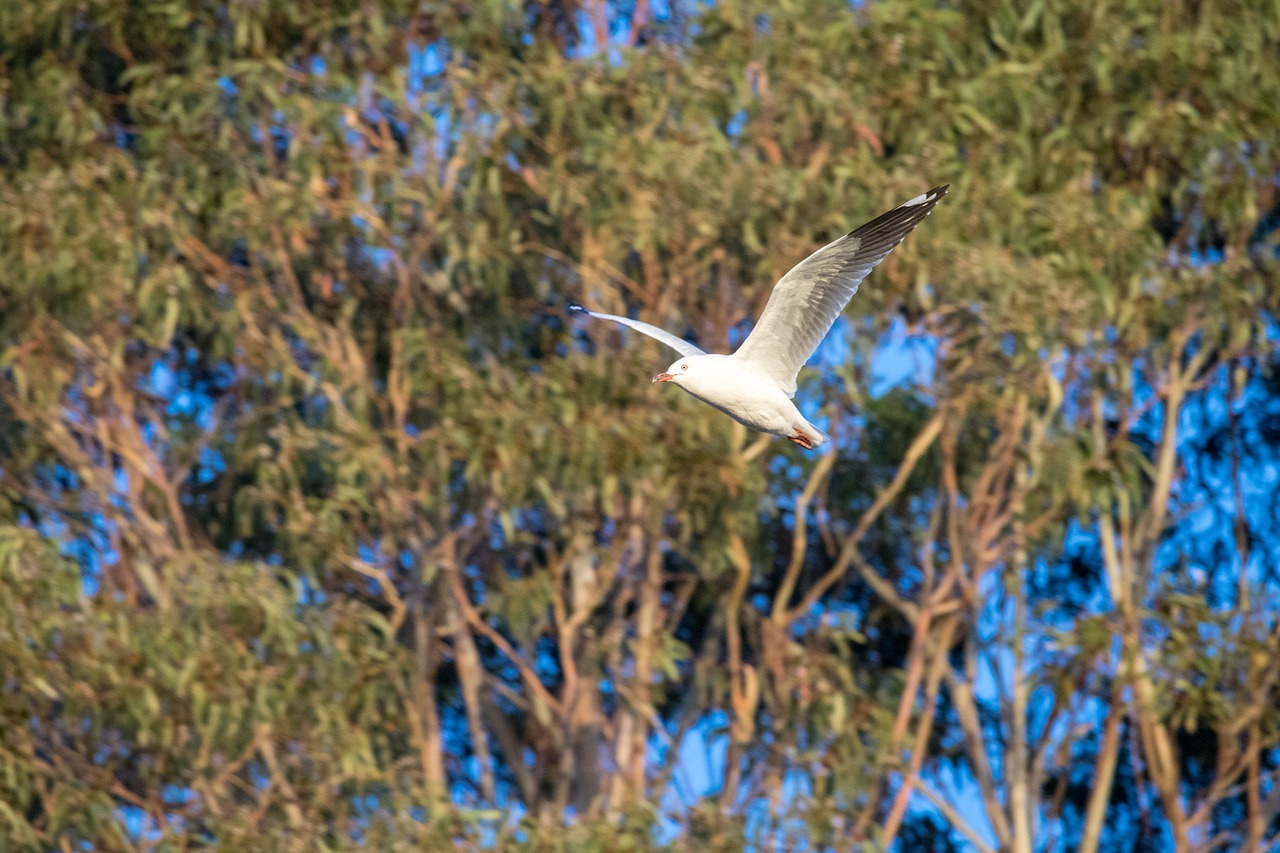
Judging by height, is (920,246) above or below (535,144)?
below

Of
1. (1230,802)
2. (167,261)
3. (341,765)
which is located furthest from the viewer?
(1230,802)

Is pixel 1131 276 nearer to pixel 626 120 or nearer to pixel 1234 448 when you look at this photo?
pixel 1234 448

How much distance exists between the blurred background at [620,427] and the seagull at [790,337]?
2006 mm

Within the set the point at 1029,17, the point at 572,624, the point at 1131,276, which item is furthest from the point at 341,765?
the point at 1029,17

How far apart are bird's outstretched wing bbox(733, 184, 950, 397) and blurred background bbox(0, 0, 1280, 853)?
203 cm

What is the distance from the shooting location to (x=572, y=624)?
10.5 metres

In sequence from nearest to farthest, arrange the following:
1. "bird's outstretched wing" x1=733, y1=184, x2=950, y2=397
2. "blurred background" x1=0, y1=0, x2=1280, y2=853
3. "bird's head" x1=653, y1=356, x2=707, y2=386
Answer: "bird's outstretched wing" x1=733, y1=184, x2=950, y2=397 → "bird's head" x1=653, y1=356, x2=707, y2=386 → "blurred background" x1=0, y1=0, x2=1280, y2=853

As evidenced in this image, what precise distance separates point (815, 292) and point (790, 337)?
23cm

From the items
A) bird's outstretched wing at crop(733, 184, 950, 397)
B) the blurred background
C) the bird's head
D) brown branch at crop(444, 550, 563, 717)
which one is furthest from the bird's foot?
brown branch at crop(444, 550, 563, 717)

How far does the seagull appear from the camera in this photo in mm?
7227

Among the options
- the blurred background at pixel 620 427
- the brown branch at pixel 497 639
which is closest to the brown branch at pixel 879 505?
the blurred background at pixel 620 427

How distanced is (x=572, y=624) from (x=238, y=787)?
6.05ft

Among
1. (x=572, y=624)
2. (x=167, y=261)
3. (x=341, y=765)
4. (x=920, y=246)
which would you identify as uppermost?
(x=167, y=261)

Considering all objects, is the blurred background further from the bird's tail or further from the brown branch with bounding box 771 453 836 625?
the bird's tail
